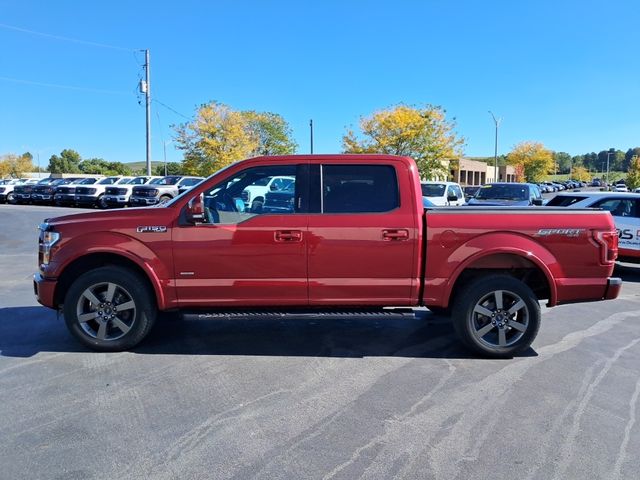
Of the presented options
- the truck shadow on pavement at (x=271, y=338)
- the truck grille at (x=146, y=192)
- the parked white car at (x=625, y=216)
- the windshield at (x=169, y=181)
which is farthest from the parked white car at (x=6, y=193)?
the parked white car at (x=625, y=216)

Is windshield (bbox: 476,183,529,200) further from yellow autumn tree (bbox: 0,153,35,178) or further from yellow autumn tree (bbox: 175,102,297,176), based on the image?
yellow autumn tree (bbox: 0,153,35,178)

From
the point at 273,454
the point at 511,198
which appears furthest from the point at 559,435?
the point at 511,198

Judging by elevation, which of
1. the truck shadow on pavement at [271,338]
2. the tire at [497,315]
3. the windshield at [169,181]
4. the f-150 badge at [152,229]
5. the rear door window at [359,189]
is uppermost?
the windshield at [169,181]

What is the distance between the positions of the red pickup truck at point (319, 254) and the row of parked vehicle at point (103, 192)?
2032 centimetres

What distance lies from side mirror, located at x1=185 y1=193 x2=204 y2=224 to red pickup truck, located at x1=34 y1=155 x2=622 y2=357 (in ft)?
0.04

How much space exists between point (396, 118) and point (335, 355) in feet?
123

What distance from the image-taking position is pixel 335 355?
5094mm

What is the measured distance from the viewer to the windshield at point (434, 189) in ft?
56.5

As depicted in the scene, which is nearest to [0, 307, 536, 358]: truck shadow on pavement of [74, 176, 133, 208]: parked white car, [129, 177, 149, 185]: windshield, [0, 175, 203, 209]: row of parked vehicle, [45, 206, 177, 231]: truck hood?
[45, 206, 177, 231]: truck hood

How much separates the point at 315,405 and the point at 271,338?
1.76m

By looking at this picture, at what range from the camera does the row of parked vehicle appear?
2628 centimetres

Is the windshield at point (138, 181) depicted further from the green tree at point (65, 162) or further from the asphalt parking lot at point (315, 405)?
the green tree at point (65, 162)

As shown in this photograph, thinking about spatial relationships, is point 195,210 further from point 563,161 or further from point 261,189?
point 563,161

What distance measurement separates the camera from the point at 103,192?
2875 centimetres
